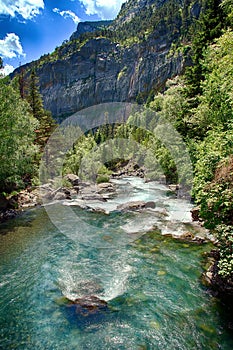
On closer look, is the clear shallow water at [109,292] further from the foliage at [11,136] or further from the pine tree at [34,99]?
the pine tree at [34,99]

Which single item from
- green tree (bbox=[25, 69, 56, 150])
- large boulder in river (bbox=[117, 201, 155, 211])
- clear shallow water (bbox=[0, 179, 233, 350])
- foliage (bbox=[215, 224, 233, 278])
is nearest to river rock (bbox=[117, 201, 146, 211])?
large boulder in river (bbox=[117, 201, 155, 211])

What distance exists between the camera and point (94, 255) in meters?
13.8

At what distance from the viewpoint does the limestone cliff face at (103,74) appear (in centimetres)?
12373

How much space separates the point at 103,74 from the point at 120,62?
536 inches

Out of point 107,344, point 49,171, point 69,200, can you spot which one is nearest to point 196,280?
point 107,344

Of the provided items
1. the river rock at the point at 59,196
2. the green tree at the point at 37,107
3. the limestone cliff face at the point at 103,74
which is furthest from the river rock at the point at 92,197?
the limestone cliff face at the point at 103,74

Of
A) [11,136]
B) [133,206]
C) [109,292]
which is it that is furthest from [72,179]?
[109,292]

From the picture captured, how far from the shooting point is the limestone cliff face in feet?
406

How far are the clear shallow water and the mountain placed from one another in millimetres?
99267

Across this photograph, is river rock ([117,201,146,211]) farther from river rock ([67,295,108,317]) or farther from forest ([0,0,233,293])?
river rock ([67,295,108,317])

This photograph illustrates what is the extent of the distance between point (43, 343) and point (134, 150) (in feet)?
227

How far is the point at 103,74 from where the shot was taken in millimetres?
157000

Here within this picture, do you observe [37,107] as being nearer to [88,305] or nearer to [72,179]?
[72,179]

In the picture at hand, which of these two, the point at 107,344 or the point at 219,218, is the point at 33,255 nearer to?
the point at 107,344
